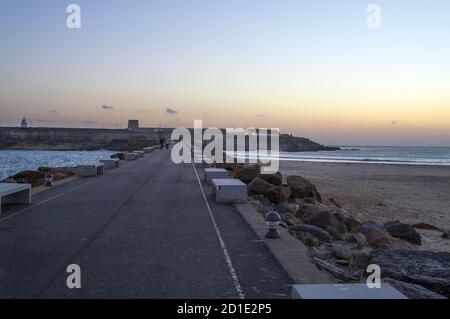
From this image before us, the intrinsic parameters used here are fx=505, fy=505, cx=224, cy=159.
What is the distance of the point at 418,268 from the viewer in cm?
791

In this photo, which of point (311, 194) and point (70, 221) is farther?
point (311, 194)

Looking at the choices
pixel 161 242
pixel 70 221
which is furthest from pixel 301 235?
pixel 70 221

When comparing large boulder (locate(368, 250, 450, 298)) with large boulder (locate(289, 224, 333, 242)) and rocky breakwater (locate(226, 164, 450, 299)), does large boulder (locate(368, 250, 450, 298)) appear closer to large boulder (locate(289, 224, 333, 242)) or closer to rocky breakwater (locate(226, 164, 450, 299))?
rocky breakwater (locate(226, 164, 450, 299))

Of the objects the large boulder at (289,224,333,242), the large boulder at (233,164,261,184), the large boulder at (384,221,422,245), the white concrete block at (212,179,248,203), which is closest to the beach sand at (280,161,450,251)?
the large boulder at (384,221,422,245)

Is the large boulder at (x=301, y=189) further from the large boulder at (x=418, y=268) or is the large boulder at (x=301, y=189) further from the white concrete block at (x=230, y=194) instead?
the large boulder at (x=418, y=268)

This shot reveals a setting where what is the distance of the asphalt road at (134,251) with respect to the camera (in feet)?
21.3

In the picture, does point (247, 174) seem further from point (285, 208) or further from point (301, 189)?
point (285, 208)

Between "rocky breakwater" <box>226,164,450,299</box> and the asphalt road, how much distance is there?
1.33 metres

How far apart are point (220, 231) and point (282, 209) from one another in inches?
237

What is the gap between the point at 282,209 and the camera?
1623cm

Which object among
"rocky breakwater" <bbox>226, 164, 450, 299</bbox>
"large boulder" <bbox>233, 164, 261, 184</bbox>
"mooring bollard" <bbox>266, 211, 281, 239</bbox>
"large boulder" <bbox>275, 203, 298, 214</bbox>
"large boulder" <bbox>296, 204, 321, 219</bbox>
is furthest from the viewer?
"large boulder" <bbox>233, 164, 261, 184</bbox>

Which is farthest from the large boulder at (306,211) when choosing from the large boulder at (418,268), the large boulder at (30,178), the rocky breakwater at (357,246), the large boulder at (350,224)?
the large boulder at (30,178)

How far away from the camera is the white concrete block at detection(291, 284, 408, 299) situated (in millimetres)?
4695
